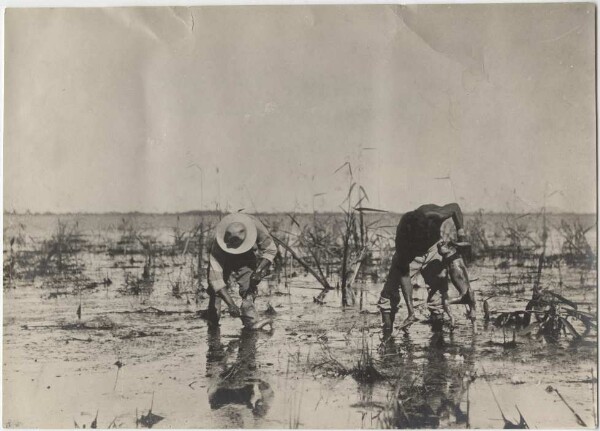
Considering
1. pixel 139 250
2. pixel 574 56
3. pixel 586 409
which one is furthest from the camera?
pixel 139 250

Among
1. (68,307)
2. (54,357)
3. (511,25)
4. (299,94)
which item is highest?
(511,25)

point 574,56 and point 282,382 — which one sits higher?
point 574,56

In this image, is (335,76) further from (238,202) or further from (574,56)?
(574,56)

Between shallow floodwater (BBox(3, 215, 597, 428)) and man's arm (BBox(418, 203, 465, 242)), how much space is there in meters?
0.44

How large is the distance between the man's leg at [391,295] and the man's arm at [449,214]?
1.23ft

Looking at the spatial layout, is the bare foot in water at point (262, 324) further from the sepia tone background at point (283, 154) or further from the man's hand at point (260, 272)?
the man's hand at point (260, 272)

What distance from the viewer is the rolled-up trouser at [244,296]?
408cm

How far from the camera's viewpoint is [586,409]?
3.78 m

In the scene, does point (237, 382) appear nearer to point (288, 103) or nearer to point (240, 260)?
point (240, 260)

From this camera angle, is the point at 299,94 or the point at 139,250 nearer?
the point at 299,94

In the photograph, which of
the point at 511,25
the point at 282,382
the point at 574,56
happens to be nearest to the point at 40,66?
the point at 282,382

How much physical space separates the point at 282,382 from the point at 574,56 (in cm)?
292

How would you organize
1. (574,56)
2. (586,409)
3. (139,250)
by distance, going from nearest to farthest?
1. (586,409)
2. (574,56)
3. (139,250)

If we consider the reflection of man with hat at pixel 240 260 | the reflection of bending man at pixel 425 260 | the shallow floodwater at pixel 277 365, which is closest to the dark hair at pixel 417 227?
the reflection of bending man at pixel 425 260
